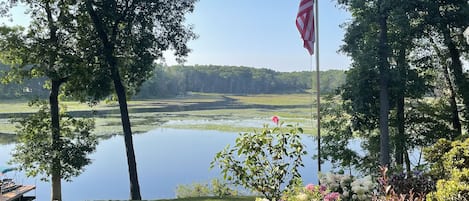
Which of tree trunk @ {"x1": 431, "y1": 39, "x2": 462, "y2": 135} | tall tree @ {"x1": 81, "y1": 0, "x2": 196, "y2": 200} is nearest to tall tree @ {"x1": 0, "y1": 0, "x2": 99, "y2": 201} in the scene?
tall tree @ {"x1": 81, "y1": 0, "x2": 196, "y2": 200}

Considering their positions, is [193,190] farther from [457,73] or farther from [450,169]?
[450,169]

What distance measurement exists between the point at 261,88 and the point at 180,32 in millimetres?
62481

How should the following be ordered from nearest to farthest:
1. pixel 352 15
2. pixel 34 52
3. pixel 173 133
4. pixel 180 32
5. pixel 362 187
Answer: pixel 362 187 < pixel 34 52 < pixel 180 32 < pixel 352 15 < pixel 173 133

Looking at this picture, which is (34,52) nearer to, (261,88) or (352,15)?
(352,15)

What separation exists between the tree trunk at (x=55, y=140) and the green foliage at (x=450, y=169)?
8.12 meters

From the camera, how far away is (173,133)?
104 feet

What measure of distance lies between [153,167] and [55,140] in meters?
13.5

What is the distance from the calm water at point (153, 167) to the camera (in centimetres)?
1905

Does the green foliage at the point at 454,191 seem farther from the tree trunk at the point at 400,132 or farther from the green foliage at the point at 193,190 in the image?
the green foliage at the point at 193,190

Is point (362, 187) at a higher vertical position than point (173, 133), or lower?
higher

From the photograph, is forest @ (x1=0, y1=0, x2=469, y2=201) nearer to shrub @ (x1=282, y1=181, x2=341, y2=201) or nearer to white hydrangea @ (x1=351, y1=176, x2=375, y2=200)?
white hydrangea @ (x1=351, y1=176, x2=375, y2=200)

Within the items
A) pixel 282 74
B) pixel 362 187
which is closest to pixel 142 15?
pixel 362 187

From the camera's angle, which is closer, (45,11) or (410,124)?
(45,11)

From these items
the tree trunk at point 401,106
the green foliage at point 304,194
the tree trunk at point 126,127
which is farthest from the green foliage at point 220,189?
the green foliage at point 304,194
